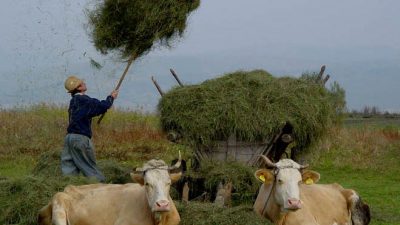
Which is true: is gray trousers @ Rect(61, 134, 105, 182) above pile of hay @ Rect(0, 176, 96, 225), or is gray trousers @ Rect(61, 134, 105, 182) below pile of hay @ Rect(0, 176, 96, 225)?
above

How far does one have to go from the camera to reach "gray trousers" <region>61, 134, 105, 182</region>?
34.8 ft

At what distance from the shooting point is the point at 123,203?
28.1 ft

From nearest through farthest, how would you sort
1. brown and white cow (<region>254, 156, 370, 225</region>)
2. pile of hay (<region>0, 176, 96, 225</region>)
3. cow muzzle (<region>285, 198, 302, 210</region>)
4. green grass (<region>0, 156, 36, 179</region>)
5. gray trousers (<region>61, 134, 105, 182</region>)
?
cow muzzle (<region>285, 198, 302, 210</region>)
brown and white cow (<region>254, 156, 370, 225</region>)
pile of hay (<region>0, 176, 96, 225</region>)
gray trousers (<region>61, 134, 105, 182</region>)
green grass (<region>0, 156, 36, 179</region>)

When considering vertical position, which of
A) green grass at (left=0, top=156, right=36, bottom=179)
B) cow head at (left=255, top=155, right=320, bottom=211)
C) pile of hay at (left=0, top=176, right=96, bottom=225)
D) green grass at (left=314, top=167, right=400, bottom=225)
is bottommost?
green grass at (left=0, top=156, right=36, bottom=179)

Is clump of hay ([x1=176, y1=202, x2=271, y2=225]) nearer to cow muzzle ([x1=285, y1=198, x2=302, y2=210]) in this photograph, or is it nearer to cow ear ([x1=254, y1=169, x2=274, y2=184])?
cow ear ([x1=254, y1=169, x2=274, y2=184])

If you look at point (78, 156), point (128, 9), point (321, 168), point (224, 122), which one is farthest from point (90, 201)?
point (321, 168)

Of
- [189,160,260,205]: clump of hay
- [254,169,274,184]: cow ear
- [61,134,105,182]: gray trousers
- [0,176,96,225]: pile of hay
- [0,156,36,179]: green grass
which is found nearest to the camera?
[254,169,274,184]: cow ear

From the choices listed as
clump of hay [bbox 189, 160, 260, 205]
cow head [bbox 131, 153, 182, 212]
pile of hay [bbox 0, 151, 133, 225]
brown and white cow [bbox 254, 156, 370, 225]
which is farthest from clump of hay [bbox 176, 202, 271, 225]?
pile of hay [bbox 0, 151, 133, 225]

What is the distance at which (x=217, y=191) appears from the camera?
1076cm

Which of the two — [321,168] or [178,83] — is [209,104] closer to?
[178,83]

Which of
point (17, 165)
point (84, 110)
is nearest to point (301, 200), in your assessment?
point (84, 110)

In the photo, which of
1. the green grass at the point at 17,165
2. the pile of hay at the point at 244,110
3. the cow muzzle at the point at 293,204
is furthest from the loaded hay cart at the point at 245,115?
the green grass at the point at 17,165

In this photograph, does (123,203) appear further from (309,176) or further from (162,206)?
(309,176)

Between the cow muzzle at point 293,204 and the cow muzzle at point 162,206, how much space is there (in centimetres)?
134
